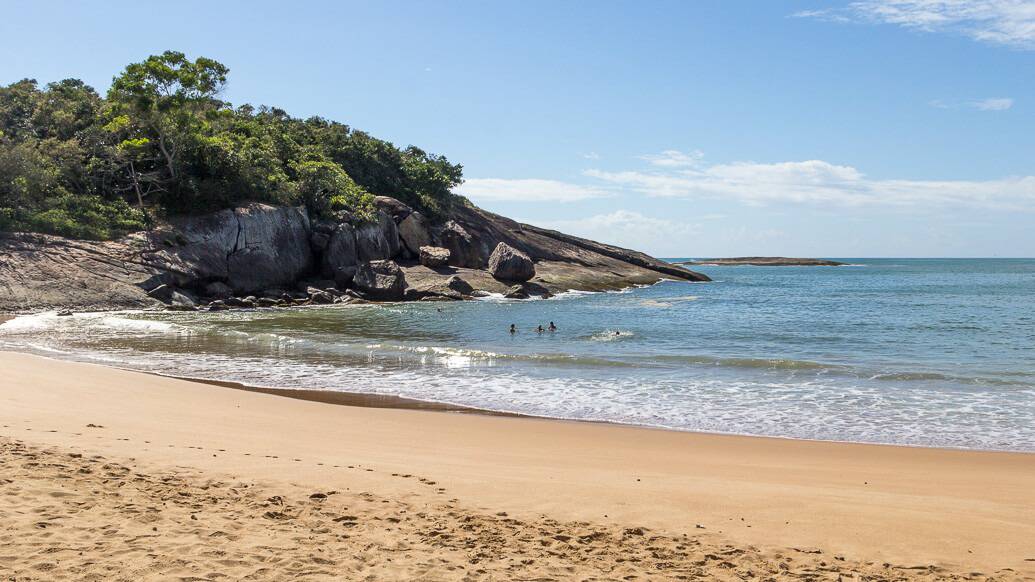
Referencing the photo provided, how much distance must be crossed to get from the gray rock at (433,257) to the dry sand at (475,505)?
129 ft

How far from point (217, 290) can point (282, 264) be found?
16.5ft

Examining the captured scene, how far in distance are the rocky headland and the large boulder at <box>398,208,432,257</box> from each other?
0.09 meters

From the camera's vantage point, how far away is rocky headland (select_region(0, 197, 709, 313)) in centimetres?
3156

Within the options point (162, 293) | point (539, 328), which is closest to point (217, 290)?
point (162, 293)

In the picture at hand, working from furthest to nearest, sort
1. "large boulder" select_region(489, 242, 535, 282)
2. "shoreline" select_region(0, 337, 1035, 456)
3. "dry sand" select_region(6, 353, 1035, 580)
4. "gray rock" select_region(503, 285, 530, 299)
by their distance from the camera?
"large boulder" select_region(489, 242, 535, 282) < "gray rock" select_region(503, 285, 530, 299) < "shoreline" select_region(0, 337, 1035, 456) < "dry sand" select_region(6, 353, 1035, 580)

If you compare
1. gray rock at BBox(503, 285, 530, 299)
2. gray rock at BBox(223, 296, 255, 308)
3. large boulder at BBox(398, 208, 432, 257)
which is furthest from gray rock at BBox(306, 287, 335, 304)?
gray rock at BBox(503, 285, 530, 299)

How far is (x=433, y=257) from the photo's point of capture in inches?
1970

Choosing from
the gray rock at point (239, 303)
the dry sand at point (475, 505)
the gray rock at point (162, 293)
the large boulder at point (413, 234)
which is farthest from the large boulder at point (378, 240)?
the dry sand at point (475, 505)

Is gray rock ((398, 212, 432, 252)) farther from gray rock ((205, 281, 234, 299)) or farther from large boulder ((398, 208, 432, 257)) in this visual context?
gray rock ((205, 281, 234, 299))

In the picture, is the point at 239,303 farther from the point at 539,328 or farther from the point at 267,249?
the point at 539,328

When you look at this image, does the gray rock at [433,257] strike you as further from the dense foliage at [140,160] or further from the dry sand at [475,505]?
the dry sand at [475,505]

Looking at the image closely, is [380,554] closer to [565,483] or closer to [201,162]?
[565,483]

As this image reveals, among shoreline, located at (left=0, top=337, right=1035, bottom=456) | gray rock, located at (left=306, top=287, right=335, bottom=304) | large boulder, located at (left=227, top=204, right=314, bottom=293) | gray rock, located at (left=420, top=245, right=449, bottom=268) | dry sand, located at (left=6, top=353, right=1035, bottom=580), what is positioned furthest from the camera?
gray rock, located at (left=420, top=245, right=449, bottom=268)

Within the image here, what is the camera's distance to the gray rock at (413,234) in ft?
170
